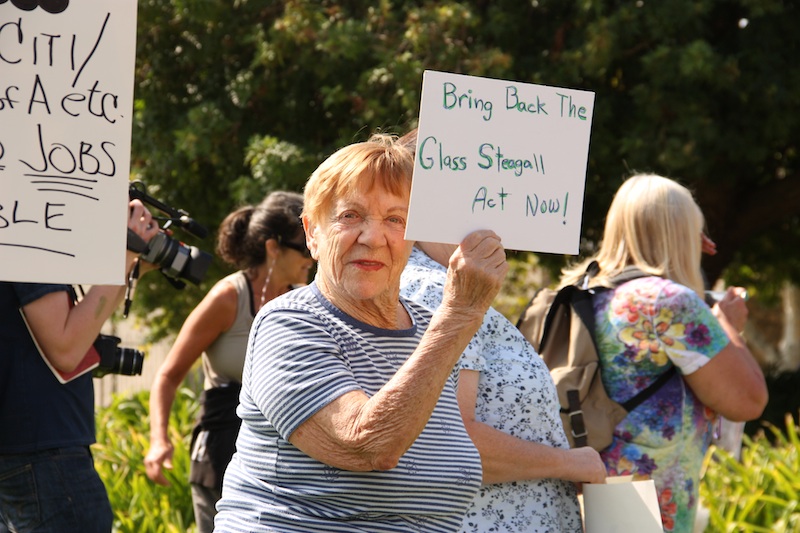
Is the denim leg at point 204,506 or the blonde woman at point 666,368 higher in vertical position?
the blonde woman at point 666,368

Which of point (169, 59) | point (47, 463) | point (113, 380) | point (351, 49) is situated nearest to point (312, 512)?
point (47, 463)

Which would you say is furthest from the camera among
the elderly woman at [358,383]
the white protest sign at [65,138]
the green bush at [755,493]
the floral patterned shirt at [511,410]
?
the green bush at [755,493]

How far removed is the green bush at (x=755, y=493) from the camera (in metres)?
4.92

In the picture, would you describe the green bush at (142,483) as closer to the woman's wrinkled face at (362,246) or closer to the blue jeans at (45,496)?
the blue jeans at (45,496)

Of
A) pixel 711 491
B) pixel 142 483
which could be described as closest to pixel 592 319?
pixel 711 491

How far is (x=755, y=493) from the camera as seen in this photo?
5172 mm

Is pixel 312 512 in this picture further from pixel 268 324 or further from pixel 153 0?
pixel 153 0

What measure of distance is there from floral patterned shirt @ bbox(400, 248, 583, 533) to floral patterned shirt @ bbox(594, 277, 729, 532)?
70 cm

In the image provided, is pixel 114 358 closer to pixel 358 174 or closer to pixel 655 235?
pixel 358 174

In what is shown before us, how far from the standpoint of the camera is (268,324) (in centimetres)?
199

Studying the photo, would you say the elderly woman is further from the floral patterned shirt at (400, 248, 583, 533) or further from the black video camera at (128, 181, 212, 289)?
the black video camera at (128, 181, 212, 289)

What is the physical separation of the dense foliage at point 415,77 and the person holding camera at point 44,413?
11.7 ft

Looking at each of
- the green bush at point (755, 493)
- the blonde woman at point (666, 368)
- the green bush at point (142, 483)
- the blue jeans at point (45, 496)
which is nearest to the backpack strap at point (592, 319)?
the blonde woman at point (666, 368)

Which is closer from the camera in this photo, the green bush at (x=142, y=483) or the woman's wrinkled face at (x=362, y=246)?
the woman's wrinkled face at (x=362, y=246)
